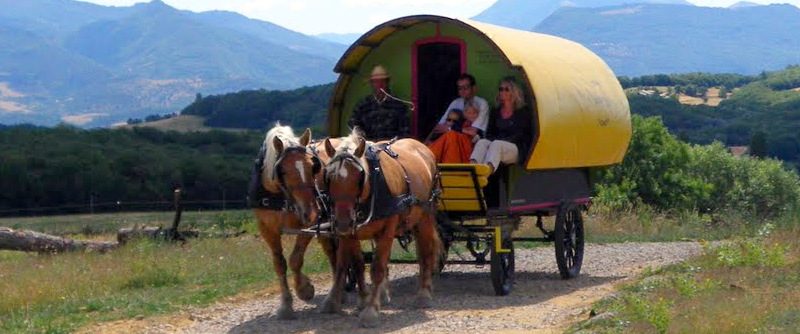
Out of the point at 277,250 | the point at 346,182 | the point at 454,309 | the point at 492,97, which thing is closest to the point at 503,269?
the point at 454,309

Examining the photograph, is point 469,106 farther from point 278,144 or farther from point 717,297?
point 717,297

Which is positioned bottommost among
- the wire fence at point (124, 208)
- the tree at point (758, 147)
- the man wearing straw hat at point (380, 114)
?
the wire fence at point (124, 208)

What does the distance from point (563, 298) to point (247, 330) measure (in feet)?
12.9

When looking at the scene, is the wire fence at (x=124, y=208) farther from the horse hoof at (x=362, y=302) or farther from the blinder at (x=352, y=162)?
the blinder at (x=352, y=162)

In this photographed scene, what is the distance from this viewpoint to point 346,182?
11250mm

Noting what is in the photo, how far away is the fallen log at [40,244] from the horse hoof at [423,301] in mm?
7780

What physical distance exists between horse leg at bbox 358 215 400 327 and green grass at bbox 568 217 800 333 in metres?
1.84

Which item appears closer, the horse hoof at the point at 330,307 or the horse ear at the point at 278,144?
the horse ear at the point at 278,144

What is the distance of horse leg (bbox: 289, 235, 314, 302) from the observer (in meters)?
12.2

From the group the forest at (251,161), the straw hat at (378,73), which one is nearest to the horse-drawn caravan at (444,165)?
the straw hat at (378,73)

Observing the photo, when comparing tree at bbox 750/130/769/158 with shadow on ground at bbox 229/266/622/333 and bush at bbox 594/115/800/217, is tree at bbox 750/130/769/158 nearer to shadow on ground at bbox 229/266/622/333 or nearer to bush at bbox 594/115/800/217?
bush at bbox 594/115/800/217

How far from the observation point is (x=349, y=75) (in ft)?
50.7

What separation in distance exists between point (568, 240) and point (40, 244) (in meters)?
8.60

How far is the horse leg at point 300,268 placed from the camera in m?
12.2
